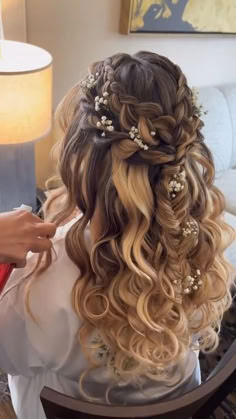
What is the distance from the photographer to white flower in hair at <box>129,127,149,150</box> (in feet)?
1.88

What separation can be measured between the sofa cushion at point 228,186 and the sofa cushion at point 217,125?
43 mm

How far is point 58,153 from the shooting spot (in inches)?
27.1

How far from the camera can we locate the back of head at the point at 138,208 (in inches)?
23.1

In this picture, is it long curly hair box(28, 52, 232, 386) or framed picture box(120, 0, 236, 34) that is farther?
framed picture box(120, 0, 236, 34)

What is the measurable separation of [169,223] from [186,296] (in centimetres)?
18

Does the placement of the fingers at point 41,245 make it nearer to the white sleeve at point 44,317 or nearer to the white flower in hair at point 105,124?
the white sleeve at point 44,317

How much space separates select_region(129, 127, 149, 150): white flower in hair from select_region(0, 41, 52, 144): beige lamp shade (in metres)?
0.66

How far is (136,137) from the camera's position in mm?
580

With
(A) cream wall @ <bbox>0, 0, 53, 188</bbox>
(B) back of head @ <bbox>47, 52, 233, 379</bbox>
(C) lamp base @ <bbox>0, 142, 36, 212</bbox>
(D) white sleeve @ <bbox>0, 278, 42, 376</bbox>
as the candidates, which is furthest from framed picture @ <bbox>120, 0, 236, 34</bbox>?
(D) white sleeve @ <bbox>0, 278, 42, 376</bbox>

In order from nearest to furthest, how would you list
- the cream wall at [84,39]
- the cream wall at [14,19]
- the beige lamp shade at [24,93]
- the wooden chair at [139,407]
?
the wooden chair at [139,407] < the beige lamp shade at [24,93] < the cream wall at [14,19] < the cream wall at [84,39]

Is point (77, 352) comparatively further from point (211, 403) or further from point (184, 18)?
point (184, 18)

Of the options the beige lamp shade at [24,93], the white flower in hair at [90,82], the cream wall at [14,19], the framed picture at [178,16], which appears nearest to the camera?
the white flower in hair at [90,82]

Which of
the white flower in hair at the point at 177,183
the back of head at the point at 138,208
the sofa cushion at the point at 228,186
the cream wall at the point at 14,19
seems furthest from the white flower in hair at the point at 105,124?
the sofa cushion at the point at 228,186

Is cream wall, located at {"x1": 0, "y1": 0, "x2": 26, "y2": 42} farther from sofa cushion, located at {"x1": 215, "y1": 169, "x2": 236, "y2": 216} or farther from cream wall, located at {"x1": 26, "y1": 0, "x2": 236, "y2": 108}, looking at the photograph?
sofa cushion, located at {"x1": 215, "y1": 169, "x2": 236, "y2": 216}
